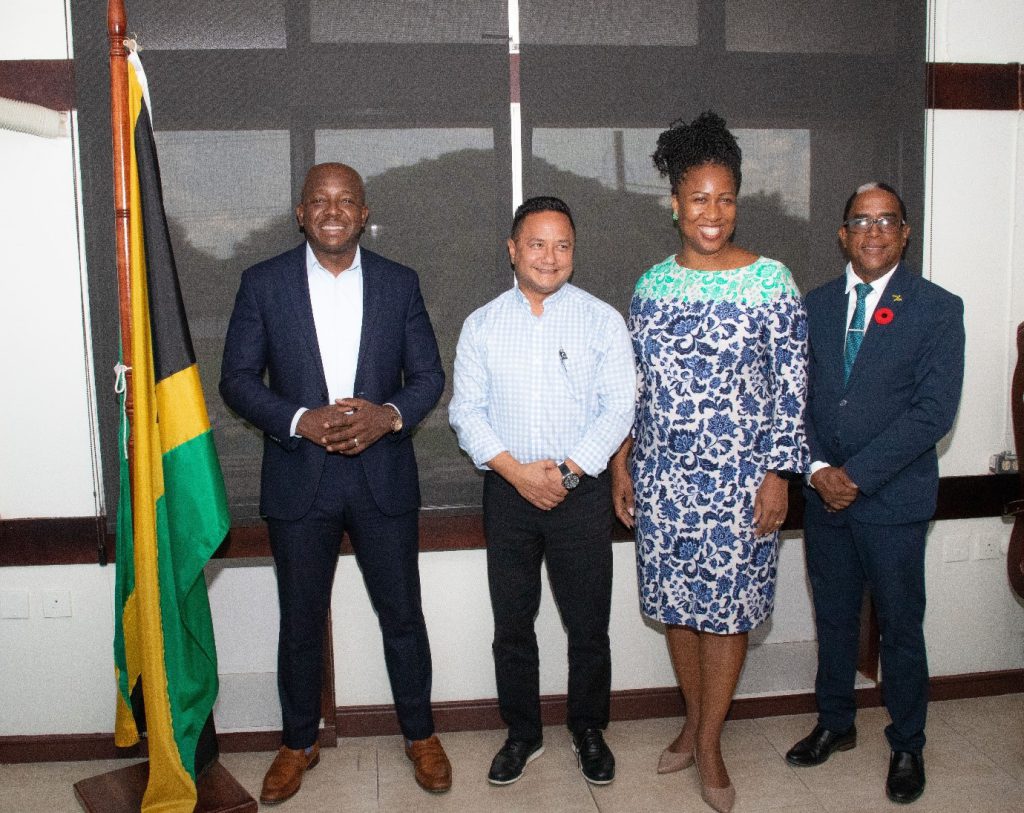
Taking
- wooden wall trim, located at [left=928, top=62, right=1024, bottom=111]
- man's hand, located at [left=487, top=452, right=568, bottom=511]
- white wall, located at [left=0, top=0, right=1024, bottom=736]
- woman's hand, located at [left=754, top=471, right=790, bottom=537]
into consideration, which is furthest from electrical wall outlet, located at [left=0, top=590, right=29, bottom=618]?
wooden wall trim, located at [left=928, top=62, right=1024, bottom=111]

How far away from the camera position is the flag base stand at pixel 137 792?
2658mm

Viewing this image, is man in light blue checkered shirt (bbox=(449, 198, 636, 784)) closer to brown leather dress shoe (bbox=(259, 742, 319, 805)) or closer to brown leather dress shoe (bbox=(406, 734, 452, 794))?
brown leather dress shoe (bbox=(406, 734, 452, 794))

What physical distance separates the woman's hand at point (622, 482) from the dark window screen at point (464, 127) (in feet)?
1.79

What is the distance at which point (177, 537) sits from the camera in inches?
103

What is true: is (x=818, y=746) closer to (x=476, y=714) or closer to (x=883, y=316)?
(x=476, y=714)

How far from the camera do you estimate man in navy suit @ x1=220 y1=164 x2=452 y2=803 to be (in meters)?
2.65

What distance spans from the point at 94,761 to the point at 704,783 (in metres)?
1.99

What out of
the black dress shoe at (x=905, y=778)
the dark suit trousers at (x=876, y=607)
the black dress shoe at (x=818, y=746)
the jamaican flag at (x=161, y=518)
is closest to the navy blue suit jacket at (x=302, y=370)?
the jamaican flag at (x=161, y=518)

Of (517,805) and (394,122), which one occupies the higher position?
(394,122)

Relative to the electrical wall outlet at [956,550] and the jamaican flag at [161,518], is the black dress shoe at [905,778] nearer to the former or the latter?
the electrical wall outlet at [956,550]

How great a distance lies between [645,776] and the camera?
2887 mm

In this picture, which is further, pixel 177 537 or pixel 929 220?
pixel 929 220

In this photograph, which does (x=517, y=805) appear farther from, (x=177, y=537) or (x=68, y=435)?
(x=68, y=435)

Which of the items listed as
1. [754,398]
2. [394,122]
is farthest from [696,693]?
[394,122]
